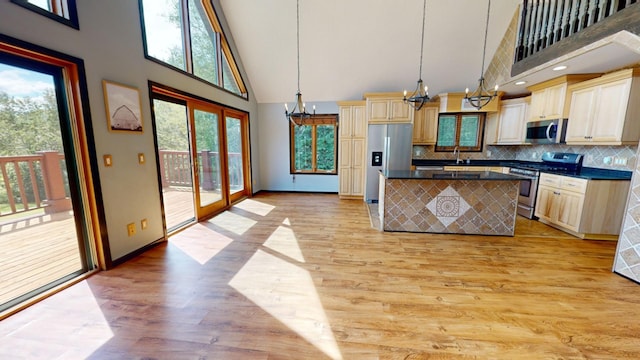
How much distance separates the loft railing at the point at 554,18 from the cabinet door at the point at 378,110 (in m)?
2.28

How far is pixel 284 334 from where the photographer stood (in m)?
1.66

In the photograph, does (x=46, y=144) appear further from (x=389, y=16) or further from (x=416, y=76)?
(x=416, y=76)

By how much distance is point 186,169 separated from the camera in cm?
378

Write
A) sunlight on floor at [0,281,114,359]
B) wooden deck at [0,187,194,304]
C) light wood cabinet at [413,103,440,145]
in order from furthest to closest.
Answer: light wood cabinet at [413,103,440,145] → wooden deck at [0,187,194,304] → sunlight on floor at [0,281,114,359]

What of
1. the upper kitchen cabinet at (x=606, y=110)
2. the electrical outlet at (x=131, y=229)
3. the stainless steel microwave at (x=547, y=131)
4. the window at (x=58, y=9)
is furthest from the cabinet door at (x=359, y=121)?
the window at (x=58, y=9)

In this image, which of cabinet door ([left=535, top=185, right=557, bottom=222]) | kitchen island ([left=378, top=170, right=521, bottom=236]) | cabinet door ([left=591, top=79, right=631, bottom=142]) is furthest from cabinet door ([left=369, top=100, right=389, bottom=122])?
cabinet door ([left=591, top=79, right=631, bottom=142])

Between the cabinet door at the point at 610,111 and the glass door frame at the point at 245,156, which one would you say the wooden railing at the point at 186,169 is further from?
the cabinet door at the point at 610,111

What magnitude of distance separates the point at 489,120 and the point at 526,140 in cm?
92

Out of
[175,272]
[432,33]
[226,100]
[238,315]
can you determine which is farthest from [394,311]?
[432,33]

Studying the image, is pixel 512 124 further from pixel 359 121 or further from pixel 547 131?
pixel 359 121

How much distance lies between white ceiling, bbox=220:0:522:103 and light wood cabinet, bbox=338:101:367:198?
0.54 m

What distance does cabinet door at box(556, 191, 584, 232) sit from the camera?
3.25m

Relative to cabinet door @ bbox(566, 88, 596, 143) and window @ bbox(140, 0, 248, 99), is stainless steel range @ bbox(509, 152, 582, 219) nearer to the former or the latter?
cabinet door @ bbox(566, 88, 596, 143)

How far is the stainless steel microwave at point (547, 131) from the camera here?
12.5ft
